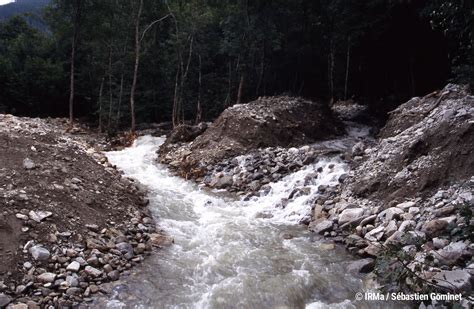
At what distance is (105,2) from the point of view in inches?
797

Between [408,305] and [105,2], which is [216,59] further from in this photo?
[408,305]

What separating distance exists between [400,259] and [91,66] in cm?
2516

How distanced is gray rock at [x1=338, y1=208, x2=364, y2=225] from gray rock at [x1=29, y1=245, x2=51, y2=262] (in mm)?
5668

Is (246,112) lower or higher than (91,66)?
lower

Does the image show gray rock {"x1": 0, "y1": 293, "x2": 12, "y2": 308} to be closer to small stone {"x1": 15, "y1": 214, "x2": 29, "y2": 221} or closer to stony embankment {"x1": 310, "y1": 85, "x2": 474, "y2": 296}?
small stone {"x1": 15, "y1": 214, "x2": 29, "y2": 221}

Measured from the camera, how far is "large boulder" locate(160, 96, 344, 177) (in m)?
13.4

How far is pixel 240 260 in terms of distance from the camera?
669 centimetres

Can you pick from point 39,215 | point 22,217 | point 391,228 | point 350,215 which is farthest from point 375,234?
point 22,217

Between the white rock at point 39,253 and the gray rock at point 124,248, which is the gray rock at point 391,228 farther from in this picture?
the white rock at point 39,253

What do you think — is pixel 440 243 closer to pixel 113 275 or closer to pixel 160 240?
pixel 160 240

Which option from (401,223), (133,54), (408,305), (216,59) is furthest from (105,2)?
(408,305)

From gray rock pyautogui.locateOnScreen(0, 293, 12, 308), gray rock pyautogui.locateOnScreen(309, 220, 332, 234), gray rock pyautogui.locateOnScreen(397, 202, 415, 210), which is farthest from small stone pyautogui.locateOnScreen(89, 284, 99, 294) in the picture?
gray rock pyautogui.locateOnScreen(397, 202, 415, 210)

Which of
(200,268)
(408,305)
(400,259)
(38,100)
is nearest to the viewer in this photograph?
(400,259)

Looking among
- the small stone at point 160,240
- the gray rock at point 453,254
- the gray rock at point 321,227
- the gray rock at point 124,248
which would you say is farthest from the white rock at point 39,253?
the gray rock at point 453,254
